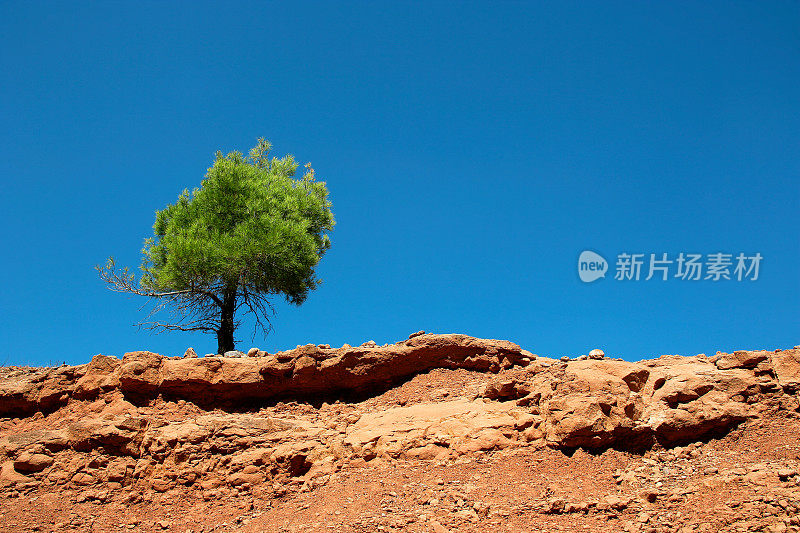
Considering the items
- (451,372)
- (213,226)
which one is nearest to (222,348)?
(213,226)

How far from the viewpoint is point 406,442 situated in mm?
9102

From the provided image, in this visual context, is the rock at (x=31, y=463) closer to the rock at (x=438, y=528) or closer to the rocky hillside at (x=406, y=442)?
the rocky hillside at (x=406, y=442)

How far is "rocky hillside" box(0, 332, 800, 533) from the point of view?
25.6 ft

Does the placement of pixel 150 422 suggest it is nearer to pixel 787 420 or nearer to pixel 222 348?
pixel 222 348

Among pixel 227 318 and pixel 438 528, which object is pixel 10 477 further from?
pixel 227 318

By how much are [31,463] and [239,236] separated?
8.56 meters

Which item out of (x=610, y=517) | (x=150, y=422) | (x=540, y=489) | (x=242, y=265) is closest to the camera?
(x=610, y=517)

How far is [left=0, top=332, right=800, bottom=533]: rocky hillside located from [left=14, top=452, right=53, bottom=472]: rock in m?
0.04

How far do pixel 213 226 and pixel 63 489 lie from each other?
9417 mm

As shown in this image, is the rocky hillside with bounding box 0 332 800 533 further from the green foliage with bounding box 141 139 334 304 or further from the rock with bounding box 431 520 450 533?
the green foliage with bounding box 141 139 334 304

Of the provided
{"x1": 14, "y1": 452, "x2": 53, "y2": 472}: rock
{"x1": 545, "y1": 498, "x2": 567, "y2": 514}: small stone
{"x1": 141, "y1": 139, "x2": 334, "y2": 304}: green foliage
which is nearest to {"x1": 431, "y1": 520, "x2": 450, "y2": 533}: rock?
{"x1": 545, "y1": 498, "x2": 567, "y2": 514}: small stone

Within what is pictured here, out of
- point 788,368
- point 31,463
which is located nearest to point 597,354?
point 788,368

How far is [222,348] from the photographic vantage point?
17.0 meters

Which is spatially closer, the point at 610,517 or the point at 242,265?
the point at 610,517
